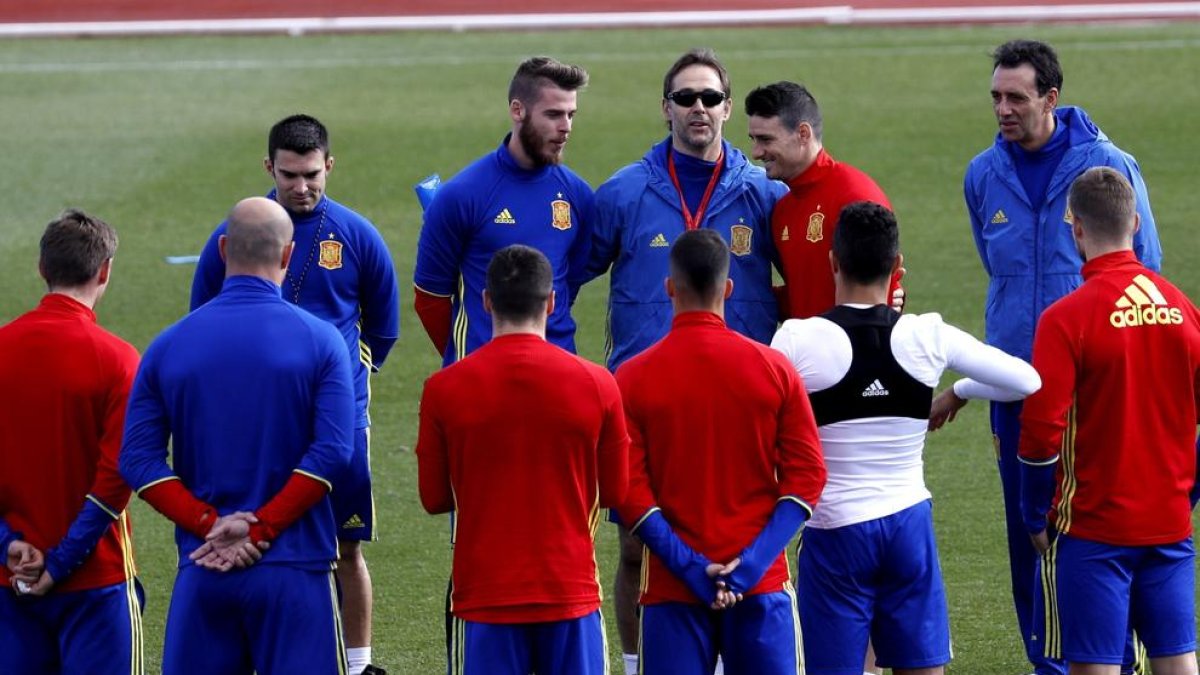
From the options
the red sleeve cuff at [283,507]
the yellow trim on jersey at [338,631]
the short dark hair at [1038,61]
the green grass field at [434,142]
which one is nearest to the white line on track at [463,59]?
the green grass field at [434,142]

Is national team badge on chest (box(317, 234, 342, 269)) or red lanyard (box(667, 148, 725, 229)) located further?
national team badge on chest (box(317, 234, 342, 269))

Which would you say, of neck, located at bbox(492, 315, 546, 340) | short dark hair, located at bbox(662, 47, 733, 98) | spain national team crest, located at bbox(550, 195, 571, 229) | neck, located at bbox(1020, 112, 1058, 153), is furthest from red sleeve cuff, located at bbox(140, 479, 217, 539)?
neck, located at bbox(1020, 112, 1058, 153)

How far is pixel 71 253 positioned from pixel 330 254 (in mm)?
1464

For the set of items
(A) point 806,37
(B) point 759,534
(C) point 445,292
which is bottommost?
(B) point 759,534

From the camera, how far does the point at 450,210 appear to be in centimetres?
672

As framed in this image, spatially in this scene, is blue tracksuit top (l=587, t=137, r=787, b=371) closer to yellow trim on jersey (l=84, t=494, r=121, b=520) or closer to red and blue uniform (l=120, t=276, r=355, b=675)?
red and blue uniform (l=120, t=276, r=355, b=675)

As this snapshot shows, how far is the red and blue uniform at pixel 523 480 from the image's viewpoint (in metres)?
5.00

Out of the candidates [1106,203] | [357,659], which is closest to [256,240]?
[357,659]

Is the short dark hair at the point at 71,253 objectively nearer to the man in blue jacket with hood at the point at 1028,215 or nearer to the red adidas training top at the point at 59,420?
the red adidas training top at the point at 59,420

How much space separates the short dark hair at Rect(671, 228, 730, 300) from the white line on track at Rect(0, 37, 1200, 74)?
687 inches

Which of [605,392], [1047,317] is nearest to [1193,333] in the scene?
[1047,317]

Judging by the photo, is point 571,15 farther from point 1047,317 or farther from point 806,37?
point 1047,317

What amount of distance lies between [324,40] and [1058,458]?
20227 millimetres

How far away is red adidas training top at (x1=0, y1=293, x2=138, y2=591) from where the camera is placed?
535cm
